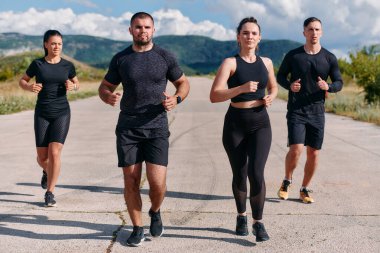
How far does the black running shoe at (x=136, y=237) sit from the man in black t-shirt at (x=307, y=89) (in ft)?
7.72

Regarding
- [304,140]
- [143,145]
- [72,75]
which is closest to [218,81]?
[143,145]

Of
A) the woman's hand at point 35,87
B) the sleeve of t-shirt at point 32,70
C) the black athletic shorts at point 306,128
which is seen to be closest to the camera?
the woman's hand at point 35,87

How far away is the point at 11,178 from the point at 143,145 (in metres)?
3.87

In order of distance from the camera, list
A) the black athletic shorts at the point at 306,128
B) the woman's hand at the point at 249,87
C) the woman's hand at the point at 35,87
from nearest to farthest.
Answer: the woman's hand at the point at 249,87 → the woman's hand at the point at 35,87 → the black athletic shorts at the point at 306,128

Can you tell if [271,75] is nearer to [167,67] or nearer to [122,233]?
[167,67]

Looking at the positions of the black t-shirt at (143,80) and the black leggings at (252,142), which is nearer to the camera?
the black t-shirt at (143,80)

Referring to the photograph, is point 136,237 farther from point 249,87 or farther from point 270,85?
point 270,85

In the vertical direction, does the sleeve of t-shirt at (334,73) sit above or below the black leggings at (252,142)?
above

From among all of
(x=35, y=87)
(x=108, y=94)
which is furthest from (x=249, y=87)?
(x=35, y=87)

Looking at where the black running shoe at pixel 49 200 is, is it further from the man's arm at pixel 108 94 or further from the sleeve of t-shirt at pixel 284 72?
the sleeve of t-shirt at pixel 284 72

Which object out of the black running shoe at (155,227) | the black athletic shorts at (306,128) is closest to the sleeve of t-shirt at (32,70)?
the black running shoe at (155,227)

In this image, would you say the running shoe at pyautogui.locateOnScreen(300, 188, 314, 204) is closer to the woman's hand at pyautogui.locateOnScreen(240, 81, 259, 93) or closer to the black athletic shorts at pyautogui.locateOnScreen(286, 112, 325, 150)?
the black athletic shorts at pyautogui.locateOnScreen(286, 112, 325, 150)

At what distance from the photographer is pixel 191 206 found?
245 inches

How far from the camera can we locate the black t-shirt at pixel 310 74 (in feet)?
20.7
